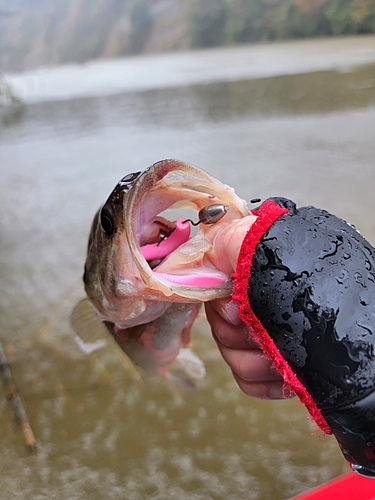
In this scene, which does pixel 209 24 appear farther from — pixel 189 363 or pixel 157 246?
pixel 157 246

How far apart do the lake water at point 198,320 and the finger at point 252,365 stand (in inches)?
36.0

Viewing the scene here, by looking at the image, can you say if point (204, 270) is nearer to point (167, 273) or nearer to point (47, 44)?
point (167, 273)

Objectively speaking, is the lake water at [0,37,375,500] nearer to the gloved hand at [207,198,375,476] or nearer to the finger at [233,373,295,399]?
the finger at [233,373,295,399]

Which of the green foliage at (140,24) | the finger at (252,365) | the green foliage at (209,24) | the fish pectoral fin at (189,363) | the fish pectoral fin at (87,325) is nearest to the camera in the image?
the finger at (252,365)

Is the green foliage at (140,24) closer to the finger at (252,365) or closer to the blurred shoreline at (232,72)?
the blurred shoreline at (232,72)

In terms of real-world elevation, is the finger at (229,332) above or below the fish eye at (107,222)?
below

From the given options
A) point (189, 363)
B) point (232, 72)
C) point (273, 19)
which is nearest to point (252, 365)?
point (189, 363)

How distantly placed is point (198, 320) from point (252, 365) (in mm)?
1769

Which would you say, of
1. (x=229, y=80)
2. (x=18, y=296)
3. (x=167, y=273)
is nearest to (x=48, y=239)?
(x=18, y=296)

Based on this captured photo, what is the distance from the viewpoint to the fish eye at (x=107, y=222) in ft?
3.23

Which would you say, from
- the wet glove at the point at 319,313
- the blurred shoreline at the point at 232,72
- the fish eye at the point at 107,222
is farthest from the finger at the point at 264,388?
the blurred shoreline at the point at 232,72

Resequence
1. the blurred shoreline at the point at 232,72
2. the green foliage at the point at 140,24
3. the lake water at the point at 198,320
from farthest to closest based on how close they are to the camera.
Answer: the green foliage at the point at 140,24 → the blurred shoreline at the point at 232,72 → the lake water at the point at 198,320

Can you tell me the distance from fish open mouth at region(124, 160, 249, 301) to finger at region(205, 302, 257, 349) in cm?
13

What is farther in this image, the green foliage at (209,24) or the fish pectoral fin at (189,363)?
the green foliage at (209,24)
